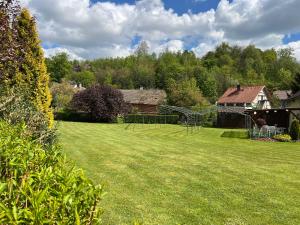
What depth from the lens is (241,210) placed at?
7273 mm

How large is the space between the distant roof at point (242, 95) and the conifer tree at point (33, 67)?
4345 centimetres

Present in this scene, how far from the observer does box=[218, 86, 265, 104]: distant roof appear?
54.0 metres

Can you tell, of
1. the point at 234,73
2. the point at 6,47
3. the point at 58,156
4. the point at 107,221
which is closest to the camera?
the point at 58,156

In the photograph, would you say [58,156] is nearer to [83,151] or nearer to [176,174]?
[176,174]

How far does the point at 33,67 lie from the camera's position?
14.4 meters

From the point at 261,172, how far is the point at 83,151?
7800mm

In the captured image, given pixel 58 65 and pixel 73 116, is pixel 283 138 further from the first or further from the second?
pixel 58 65

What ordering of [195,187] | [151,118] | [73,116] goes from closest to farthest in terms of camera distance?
[195,187] → [151,118] → [73,116]

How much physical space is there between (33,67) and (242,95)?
4550 centimetres

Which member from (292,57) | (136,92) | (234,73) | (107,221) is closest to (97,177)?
(107,221)

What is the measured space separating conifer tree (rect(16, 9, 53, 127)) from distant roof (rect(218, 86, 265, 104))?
143ft

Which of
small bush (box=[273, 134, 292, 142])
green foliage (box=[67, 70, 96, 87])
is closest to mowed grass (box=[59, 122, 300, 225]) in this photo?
small bush (box=[273, 134, 292, 142])

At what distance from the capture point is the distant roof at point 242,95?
54.0m

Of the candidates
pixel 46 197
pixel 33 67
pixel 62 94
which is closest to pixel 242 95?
pixel 62 94
